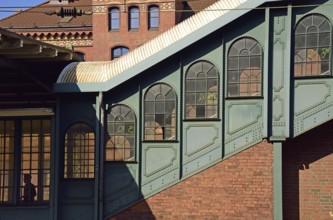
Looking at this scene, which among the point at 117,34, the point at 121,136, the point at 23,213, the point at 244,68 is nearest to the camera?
the point at 244,68

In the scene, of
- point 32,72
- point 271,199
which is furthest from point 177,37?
point 271,199

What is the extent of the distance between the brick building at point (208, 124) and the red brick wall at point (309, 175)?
0.08ft

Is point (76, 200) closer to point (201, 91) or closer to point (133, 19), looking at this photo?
point (201, 91)

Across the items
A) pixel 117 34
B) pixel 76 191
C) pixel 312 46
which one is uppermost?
pixel 117 34

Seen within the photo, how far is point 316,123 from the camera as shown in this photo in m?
12.2

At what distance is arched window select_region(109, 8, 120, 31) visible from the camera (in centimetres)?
3981

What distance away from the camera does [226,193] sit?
492 inches

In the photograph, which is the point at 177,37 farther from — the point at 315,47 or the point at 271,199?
the point at 271,199

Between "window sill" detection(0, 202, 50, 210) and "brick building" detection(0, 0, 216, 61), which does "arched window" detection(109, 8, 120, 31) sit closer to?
"brick building" detection(0, 0, 216, 61)

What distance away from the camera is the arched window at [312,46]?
1230 cm

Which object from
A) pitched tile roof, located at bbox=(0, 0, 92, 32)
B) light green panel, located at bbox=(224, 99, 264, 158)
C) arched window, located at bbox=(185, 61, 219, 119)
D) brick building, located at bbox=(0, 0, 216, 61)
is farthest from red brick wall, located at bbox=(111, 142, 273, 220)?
pitched tile roof, located at bbox=(0, 0, 92, 32)

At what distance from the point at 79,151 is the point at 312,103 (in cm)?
634

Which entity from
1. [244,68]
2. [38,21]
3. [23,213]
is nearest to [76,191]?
[23,213]

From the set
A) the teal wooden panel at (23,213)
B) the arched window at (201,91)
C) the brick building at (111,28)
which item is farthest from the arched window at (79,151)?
the brick building at (111,28)
